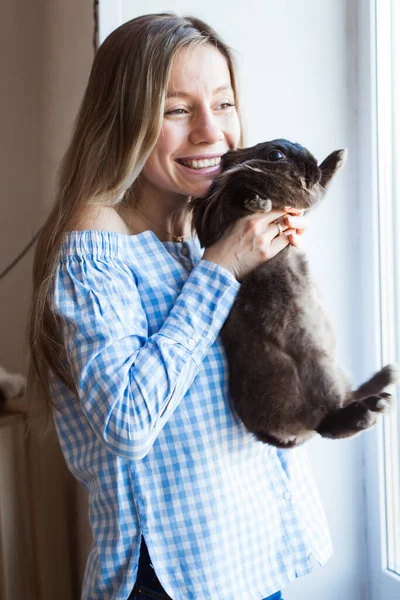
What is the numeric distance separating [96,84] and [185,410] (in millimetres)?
614

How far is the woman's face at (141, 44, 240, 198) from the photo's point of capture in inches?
41.3

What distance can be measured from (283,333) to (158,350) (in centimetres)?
19

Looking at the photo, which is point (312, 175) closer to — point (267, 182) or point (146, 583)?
point (267, 182)

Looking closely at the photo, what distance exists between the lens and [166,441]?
97 centimetres

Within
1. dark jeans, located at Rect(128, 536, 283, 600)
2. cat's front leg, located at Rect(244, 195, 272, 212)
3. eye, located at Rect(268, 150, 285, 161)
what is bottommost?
dark jeans, located at Rect(128, 536, 283, 600)

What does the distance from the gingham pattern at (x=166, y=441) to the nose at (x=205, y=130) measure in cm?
21

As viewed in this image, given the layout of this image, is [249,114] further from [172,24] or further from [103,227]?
[103,227]

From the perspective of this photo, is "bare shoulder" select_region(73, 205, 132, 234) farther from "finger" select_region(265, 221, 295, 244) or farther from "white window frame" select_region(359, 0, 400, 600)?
"white window frame" select_region(359, 0, 400, 600)

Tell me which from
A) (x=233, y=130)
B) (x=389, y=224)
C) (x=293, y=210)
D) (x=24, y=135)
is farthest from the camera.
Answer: (x=24, y=135)

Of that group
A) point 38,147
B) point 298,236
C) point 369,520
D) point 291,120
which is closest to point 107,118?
point 298,236

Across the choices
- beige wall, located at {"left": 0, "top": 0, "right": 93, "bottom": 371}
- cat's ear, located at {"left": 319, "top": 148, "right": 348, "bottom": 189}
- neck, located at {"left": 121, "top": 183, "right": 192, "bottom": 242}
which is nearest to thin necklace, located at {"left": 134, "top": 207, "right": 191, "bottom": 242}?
neck, located at {"left": 121, "top": 183, "right": 192, "bottom": 242}

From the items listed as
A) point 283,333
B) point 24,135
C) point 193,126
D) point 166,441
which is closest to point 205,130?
point 193,126

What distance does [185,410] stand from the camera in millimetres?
974

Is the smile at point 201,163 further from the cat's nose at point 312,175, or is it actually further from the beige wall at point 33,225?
the beige wall at point 33,225
